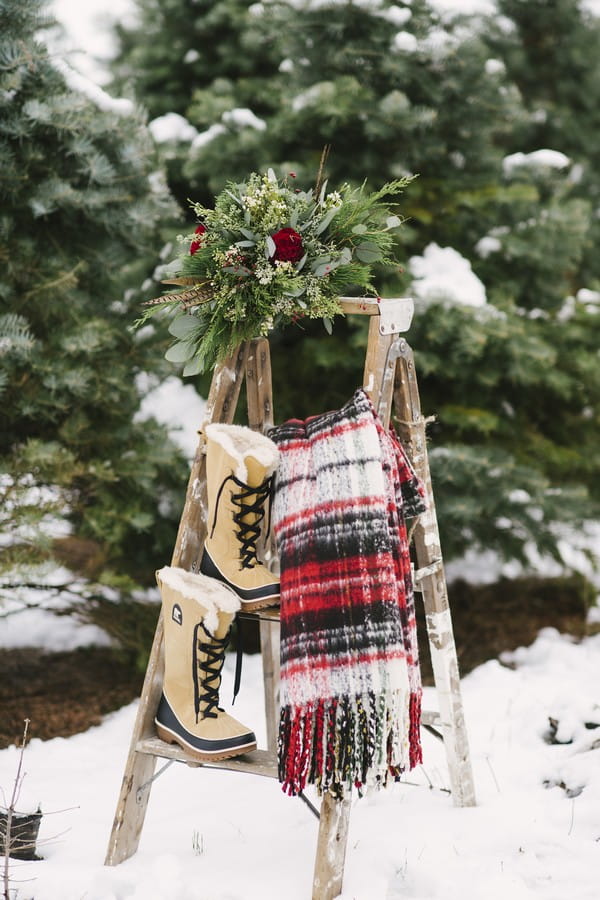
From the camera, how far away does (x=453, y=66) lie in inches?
141

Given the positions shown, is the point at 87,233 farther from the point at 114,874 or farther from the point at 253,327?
the point at 114,874

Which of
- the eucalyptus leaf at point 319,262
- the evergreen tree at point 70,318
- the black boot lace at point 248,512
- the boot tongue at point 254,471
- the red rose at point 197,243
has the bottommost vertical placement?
the black boot lace at point 248,512

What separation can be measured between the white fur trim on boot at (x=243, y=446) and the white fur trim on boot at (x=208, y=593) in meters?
0.28

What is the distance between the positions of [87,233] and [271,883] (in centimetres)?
256

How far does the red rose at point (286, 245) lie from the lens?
1870 mm

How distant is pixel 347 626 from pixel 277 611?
0.92 ft

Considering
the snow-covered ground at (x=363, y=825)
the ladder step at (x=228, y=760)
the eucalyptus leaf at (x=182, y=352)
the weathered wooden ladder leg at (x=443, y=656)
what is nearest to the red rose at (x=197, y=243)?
the eucalyptus leaf at (x=182, y=352)

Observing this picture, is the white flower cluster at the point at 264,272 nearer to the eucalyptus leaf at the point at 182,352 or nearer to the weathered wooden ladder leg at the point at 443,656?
the eucalyptus leaf at the point at 182,352

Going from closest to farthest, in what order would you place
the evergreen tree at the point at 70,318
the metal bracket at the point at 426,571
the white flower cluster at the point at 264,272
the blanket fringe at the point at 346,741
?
1. the blanket fringe at the point at 346,741
2. the white flower cluster at the point at 264,272
3. the metal bracket at the point at 426,571
4. the evergreen tree at the point at 70,318

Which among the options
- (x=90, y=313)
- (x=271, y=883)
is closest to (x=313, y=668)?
(x=271, y=883)

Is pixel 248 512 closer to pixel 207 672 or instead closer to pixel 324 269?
pixel 207 672

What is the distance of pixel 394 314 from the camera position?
202 cm

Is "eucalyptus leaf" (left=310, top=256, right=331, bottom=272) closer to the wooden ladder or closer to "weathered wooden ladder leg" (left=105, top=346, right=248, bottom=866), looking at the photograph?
the wooden ladder

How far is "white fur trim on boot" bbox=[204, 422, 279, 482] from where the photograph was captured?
6.22 ft
